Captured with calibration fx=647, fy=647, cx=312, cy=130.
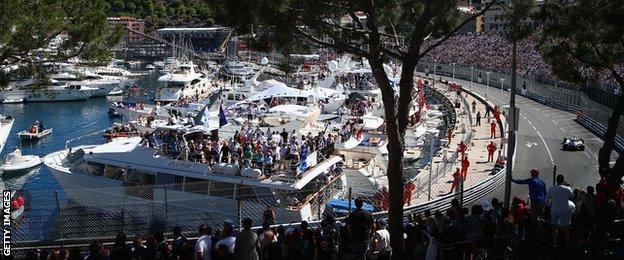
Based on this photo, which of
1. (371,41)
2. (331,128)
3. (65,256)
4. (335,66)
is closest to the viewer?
(65,256)

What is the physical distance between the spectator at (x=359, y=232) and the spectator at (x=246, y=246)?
1.83 metres

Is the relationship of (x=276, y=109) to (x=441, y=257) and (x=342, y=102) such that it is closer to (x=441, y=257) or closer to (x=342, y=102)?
(x=342, y=102)

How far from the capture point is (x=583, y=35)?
53.8 feet

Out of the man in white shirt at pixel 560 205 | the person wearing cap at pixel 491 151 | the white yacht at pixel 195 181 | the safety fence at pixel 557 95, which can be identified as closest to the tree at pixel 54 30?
the white yacht at pixel 195 181

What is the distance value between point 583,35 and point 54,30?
519 inches

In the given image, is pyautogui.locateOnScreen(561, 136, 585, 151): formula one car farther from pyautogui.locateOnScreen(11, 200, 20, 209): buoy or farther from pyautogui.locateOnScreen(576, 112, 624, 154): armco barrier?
pyautogui.locateOnScreen(11, 200, 20, 209): buoy

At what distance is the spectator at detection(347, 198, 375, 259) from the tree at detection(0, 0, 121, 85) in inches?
337

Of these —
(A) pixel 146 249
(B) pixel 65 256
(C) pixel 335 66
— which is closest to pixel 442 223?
(A) pixel 146 249

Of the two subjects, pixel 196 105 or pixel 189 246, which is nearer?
pixel 189 246

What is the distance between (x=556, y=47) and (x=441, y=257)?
359 inches

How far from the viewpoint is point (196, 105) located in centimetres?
4944

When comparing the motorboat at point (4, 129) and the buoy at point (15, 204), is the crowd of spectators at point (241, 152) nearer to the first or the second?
the buoy at point (15, 204)

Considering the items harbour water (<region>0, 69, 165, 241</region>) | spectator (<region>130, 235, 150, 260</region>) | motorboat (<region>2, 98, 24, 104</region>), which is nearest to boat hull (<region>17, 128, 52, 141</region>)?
harbour water (<region>0, 69, 165, 241</region>)

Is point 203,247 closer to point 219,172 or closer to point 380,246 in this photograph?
point 380,246
